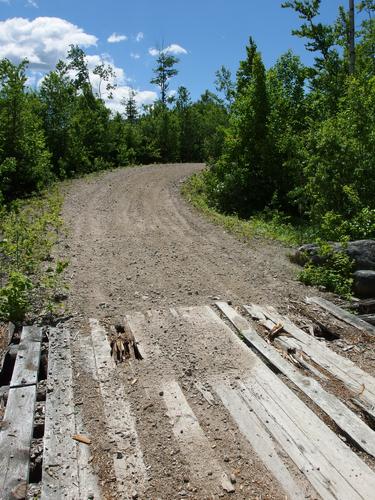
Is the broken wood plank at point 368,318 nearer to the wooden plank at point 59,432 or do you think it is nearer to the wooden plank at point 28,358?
the wooden plank at point 59,432

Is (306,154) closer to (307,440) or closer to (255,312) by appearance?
(255,312)

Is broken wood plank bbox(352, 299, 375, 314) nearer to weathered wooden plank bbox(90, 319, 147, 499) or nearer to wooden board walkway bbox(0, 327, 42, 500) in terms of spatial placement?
weathered wooden plank bbox(90, 319, 147, 499)

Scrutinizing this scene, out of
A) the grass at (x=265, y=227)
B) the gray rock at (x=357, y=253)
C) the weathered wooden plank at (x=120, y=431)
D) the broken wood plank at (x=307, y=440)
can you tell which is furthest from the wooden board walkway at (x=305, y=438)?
the grass at (x=265, y=227)

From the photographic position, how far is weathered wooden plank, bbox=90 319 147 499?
9.71 feet

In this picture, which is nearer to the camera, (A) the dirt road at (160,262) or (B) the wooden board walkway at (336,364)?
(B) the wooden board walkway at (336,364)

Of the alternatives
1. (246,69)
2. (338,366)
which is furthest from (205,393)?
(246,69)

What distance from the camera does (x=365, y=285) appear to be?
6676 mm

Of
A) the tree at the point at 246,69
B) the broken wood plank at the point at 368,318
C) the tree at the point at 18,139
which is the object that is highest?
the tree at the point at 246,69

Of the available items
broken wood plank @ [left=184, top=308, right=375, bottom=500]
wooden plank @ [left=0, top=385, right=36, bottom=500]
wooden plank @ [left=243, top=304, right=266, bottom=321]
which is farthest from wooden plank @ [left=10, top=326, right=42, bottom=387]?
wooden plank @ [left=243, top=304, right=266, bottom=321]

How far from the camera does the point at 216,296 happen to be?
6.21 m

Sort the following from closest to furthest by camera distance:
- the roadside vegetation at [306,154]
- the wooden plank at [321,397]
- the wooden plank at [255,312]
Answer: the wooden plank at [321,397], the wooden plank at [255,312], the roadside vegetation at [306,154]

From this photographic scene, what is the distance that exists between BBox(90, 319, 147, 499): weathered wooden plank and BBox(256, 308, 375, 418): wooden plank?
1926mm

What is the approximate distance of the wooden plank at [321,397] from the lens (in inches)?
135

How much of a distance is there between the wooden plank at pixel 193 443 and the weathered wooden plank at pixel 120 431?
1.05 ft
